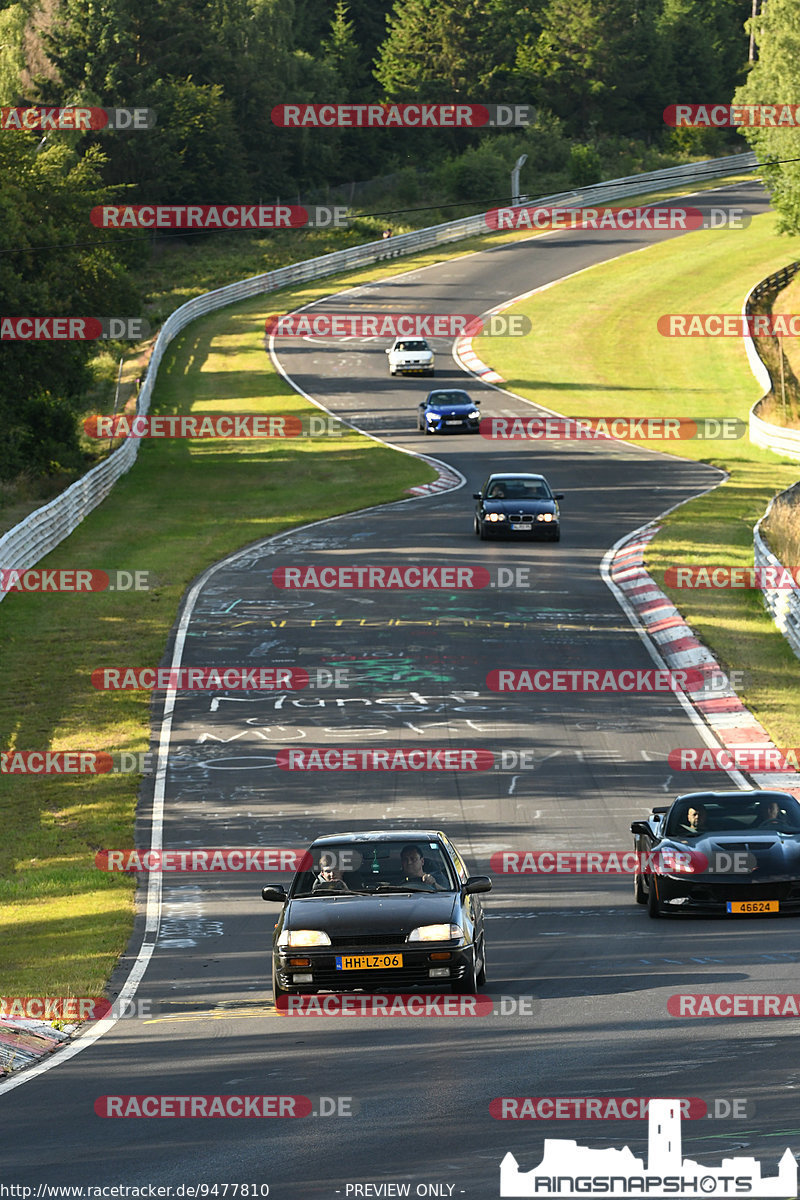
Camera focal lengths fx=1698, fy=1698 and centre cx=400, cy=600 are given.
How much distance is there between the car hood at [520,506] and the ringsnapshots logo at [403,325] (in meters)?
36.5

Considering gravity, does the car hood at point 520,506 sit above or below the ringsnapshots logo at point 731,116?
below

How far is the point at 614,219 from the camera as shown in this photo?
9694cm

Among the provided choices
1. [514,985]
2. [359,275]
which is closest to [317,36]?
[359,275]

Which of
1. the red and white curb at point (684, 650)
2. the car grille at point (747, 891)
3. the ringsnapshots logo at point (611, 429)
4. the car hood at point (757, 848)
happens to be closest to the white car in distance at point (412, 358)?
the ringsnapshots logo at point (611, 429)

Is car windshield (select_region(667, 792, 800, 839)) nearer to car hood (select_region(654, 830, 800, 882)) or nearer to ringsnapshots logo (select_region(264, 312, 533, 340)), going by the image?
car hood (select_region(654, 830, 800, 882))

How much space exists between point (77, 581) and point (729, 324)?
146ft

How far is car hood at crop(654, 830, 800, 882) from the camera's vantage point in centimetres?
1519

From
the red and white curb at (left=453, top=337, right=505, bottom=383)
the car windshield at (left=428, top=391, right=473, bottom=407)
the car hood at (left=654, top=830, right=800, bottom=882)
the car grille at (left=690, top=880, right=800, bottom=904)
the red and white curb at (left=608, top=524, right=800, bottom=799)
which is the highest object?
the red and white curb at (left=453, top=337, right=505, bottom=383)

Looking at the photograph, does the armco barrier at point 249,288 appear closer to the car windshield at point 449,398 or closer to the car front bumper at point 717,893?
the car windshield at point 449,398

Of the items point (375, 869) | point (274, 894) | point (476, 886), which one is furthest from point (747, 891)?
point (274, 894)

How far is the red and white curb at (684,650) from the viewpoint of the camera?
22.8m

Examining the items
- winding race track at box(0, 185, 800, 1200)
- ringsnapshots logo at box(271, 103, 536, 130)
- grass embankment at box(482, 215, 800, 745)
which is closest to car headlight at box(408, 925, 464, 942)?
winding race track at box(0, 185, 800, 1200)

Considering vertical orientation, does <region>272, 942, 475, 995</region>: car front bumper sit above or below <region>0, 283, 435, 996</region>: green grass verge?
above

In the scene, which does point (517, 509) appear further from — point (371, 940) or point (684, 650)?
point (371, 940)
